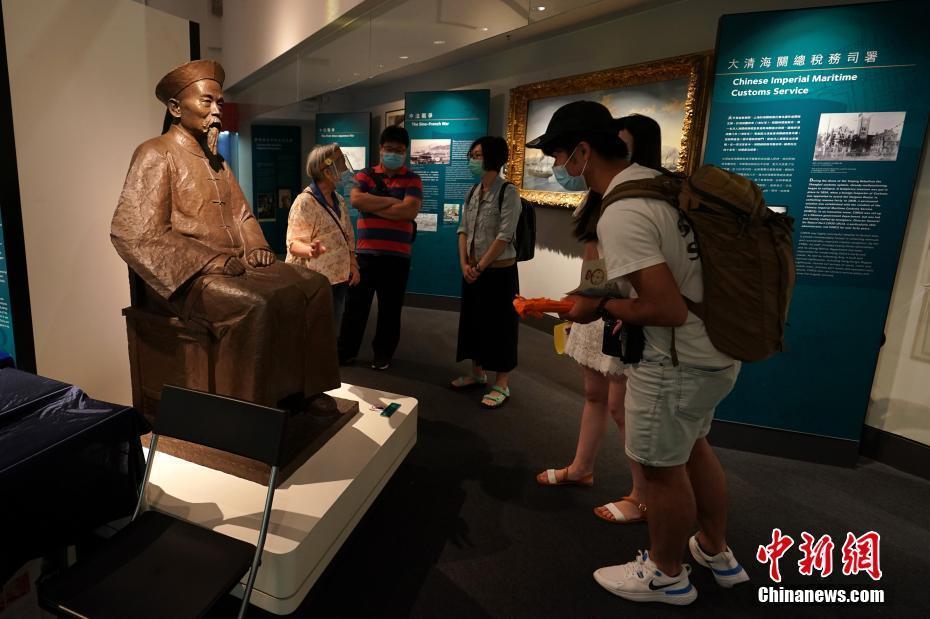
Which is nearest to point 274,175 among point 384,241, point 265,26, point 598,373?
point 265,26

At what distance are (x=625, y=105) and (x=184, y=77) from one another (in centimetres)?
346

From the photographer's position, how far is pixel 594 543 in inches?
83.7

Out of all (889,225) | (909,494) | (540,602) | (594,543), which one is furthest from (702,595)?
(889,225)

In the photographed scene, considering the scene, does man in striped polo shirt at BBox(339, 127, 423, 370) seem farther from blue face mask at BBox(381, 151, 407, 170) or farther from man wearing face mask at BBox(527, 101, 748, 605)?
man wearing face mask at BBox(527, 101, 748, 605)

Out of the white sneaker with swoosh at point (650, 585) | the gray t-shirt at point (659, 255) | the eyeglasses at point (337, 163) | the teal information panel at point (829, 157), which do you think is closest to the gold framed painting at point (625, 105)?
the teal information panel at point (829, 157)

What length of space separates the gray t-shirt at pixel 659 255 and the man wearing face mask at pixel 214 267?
3.72 ft

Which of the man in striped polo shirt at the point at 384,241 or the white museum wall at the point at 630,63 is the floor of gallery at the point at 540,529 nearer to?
the white museum wall at the point at 630,63

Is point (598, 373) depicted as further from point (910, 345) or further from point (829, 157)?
point (910, 345)

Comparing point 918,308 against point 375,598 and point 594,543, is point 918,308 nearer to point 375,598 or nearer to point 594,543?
point 594,543

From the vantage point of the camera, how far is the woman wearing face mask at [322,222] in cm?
314

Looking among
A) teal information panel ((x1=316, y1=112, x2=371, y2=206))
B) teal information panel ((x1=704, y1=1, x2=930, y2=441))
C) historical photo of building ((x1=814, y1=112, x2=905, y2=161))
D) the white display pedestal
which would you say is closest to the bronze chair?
the white display pedestal

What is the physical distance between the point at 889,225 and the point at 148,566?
3235mm

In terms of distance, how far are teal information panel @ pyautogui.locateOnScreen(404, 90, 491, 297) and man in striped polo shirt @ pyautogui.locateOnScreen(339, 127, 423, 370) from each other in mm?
2072

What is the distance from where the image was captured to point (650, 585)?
1.80 metres
